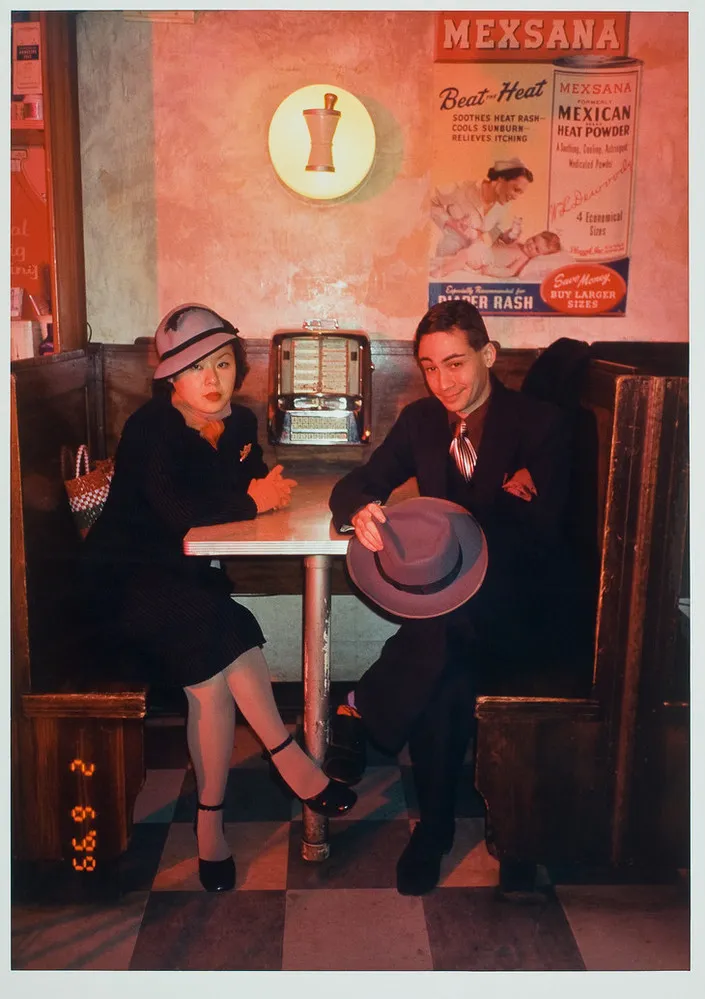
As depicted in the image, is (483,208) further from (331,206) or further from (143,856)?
(143,856)

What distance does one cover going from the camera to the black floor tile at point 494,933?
2.02 meters

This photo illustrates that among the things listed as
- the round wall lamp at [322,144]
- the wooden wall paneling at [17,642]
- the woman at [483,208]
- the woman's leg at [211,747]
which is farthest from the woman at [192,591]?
the woman at [483,208]

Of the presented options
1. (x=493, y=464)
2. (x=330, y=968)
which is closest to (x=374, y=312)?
(x=493, y=464)

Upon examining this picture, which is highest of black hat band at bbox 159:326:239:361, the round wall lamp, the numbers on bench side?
the round wall lamp

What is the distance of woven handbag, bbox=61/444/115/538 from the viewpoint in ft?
8.55

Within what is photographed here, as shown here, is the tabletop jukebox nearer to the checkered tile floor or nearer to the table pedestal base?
the table pedestal base

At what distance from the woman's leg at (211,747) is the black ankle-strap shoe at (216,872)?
1cm

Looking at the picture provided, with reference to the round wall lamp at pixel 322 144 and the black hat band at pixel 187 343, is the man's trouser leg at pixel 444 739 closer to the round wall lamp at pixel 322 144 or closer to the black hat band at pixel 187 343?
the black hat band at pixel 187 343

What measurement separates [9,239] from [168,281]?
3.48ft

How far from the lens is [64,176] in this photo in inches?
116

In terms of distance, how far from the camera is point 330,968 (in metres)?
2.01

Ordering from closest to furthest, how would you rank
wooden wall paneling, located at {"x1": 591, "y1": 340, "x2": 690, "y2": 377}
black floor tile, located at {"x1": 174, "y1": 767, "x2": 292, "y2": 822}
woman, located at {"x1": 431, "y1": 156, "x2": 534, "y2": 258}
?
1. black floor tile, located at {"x1": 174, "y1": 767, "x2": 292, "y2": 822}
2. wooden wall paneling, located at {"x1": 591, "y1": 340, "x2": 690, "y2": 377}
3. woman, located at {"x1": 431, "y1": 156, "x2": 534, "y2": 258}

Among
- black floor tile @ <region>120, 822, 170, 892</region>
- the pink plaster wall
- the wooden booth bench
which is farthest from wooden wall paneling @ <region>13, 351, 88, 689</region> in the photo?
the pink plaster wall

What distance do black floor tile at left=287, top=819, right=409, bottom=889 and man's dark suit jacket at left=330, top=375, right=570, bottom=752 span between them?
452 millimetres
